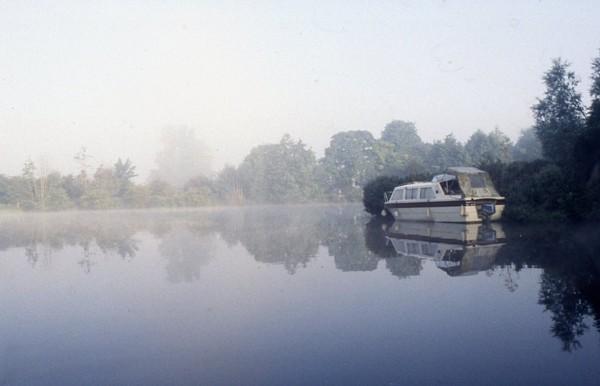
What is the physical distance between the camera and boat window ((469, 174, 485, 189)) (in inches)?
766

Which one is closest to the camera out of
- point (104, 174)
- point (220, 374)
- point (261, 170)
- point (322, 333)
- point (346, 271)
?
point (220, 374)

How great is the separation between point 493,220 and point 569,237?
5.99m

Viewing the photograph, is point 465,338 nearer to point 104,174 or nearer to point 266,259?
point 266,259

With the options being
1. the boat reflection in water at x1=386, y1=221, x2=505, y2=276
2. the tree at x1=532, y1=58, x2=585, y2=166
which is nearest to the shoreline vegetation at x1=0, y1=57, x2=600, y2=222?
the tree at x1=532, y1=58, x2=585, y2=166

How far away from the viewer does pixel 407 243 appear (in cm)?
1405

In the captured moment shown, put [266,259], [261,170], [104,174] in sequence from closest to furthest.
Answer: [266,259] < [104,174] < [261,170]

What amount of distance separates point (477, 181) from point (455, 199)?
78.6 inches

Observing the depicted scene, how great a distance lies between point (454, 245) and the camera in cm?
1275

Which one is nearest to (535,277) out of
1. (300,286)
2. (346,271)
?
(346,271)

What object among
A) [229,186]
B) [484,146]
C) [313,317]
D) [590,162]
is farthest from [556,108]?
[229,186]

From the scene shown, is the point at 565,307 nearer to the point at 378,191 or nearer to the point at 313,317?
the point at 313,317

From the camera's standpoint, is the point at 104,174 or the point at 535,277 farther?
the point at 104,174

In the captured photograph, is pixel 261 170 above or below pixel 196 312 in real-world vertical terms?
above

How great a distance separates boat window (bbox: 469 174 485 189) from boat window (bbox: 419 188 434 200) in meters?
1.80
